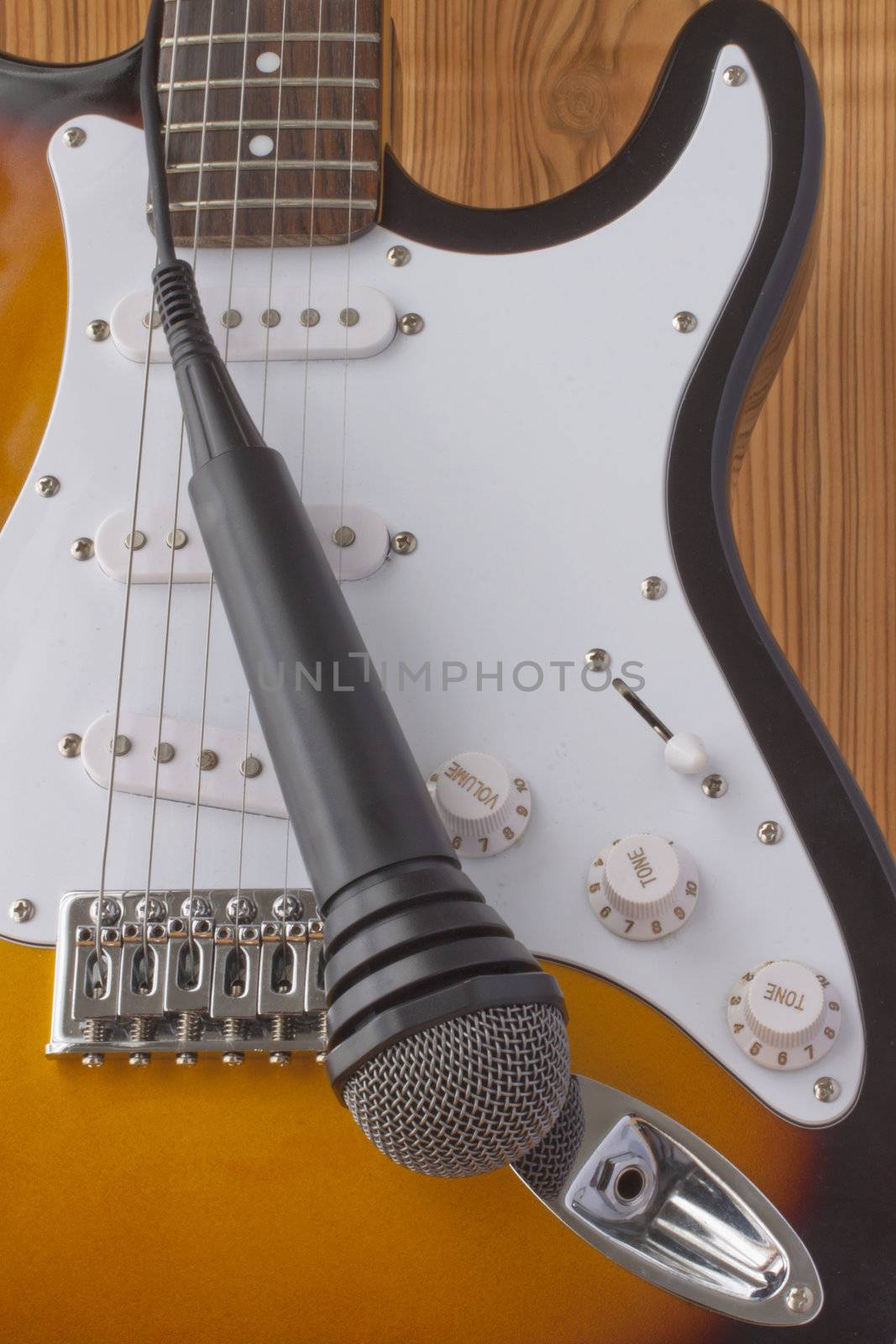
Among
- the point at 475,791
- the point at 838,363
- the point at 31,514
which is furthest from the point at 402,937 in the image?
the point at 838,363

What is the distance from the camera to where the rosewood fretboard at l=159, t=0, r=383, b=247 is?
644 millimetres

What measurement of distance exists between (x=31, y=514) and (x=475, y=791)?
28 cm

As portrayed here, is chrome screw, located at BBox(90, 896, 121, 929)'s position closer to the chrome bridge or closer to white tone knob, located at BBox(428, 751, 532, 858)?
the chrome bridge

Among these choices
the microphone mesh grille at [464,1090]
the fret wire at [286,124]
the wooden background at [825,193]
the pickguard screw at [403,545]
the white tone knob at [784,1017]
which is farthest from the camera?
the wooden background at [825,193]

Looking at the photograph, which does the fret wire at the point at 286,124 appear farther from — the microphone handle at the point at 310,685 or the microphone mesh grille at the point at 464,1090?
the microphone mesh grille at the point at 464,1090

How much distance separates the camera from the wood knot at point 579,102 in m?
0.92

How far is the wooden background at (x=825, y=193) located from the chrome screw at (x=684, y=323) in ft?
0.96

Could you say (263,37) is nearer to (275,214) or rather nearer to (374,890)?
(275,214)

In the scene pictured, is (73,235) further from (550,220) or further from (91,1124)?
(91,1124)

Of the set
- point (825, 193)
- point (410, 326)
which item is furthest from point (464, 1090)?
point (825, 193)

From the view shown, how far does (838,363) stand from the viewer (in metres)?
0.89

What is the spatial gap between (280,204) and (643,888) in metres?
0.43

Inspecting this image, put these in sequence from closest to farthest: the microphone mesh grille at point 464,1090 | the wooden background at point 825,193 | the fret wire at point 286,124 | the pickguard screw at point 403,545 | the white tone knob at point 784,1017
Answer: the microphone mesh grille at point 464,1090 < the white tone knob at point 784,1017 < the pickguard screw at point 403,545 < the fret wire at point 286,124 < the wooden background at point 825,193

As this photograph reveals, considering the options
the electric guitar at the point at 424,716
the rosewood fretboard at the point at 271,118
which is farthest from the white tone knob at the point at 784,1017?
the rosewood fretboard at the point at 271,118
